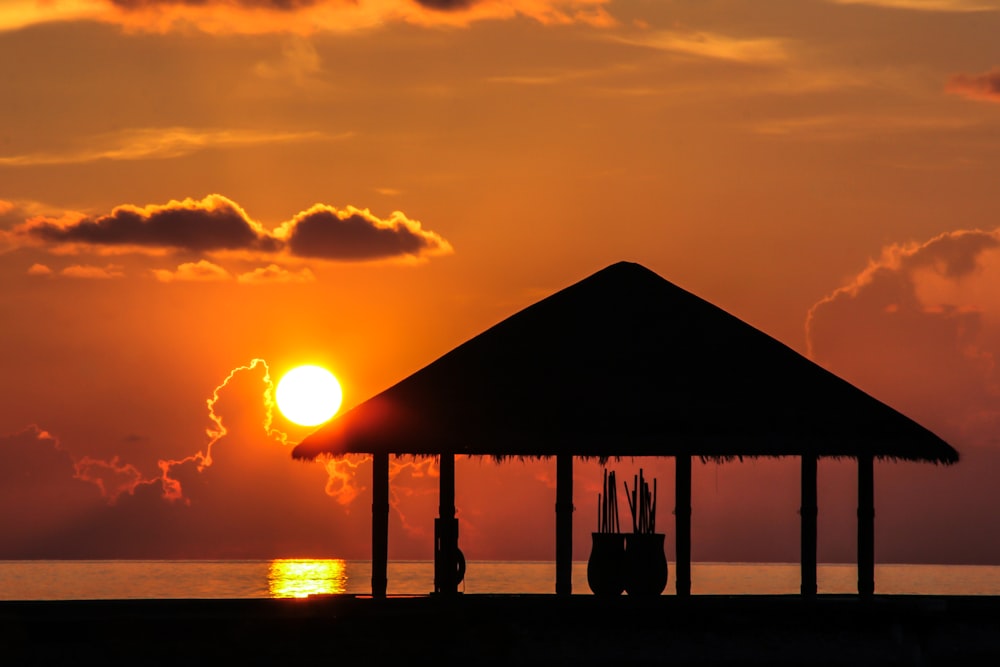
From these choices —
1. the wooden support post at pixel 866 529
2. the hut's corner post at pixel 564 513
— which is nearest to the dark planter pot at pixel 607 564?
the hut's corner post at pixel 564 513

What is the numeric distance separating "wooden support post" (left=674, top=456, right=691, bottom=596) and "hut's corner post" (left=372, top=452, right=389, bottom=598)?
10.3 ft

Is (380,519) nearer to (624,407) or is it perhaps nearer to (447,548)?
(447,548)

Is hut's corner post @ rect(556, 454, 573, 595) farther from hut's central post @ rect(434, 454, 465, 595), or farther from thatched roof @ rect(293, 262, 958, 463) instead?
hut's central post @ rect(434, 454, 465, 595)

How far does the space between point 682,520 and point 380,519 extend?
3261 mm

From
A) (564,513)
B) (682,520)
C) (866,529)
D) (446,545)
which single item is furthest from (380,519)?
(866,529)

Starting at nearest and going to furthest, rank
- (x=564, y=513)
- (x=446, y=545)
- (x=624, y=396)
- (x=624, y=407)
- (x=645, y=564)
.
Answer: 1. (x=624, y=407)
2. (x=624, y=396)
3. (x=645, y=564)
4. (x=446, y=545)
5. (x=564, y=513)

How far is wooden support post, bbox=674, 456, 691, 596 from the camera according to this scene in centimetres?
1895

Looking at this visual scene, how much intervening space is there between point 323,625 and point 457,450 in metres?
3.68

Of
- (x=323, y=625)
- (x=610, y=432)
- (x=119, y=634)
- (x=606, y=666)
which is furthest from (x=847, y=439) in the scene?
(x=119, y=634)

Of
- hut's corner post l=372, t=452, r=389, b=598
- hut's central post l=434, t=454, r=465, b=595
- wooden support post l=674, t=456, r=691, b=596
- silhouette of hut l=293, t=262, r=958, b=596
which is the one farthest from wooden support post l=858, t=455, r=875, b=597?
hut's corner post l=372, t=452, r=389, b=598

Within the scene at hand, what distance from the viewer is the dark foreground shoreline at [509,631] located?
1455cm

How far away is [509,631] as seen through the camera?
51.1 feet

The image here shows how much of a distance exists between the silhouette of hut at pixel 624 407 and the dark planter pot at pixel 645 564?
0.68 meters

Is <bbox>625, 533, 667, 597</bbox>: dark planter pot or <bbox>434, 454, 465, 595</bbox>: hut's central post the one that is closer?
<bbox>625, 533, 667, 597</bbox>: dark planter pot
